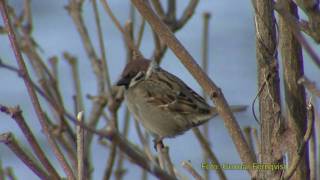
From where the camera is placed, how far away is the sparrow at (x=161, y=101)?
3270 mm

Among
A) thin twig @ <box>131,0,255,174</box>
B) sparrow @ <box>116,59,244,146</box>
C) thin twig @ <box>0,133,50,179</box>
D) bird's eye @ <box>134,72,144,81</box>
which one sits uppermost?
bird's eye @ <box>134,72,144,81</box>

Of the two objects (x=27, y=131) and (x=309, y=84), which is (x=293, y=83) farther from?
(x=27, y=131)

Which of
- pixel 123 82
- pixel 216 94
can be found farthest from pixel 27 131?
pixel 123 82

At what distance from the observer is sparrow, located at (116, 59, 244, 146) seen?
10.7 feet

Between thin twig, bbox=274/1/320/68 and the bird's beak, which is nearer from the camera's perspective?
thin twig, bbox=274/1/320/68

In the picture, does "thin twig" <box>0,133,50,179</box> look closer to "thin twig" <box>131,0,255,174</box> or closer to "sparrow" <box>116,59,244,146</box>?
"thin twig" <box>131,0,255,174</box>

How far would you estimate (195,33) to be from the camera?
19.7ft

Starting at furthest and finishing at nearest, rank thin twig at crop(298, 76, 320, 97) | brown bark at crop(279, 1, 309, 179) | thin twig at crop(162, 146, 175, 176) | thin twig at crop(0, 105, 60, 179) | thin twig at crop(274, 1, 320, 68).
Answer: thin twig at crop(162, 146, 175, 176) < brown bark at crop(279, 1, 309, 179) < thin twig at crop(0, 105, 60, 179) < thin twig at crop(298, 76, 320, 97) < thin twig at crop(274, 1, 320, 68)

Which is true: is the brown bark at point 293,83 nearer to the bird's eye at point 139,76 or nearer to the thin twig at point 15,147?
the thin twig at point 15,147

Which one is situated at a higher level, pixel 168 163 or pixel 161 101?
pixel 161 101

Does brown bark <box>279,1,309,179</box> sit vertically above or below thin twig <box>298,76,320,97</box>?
above

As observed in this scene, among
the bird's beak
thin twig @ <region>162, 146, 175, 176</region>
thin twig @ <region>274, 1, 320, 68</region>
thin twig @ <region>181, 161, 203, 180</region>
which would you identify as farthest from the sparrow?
thin twig @ <region>274, 1, 320, 68</region>

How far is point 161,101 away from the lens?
3.45 m

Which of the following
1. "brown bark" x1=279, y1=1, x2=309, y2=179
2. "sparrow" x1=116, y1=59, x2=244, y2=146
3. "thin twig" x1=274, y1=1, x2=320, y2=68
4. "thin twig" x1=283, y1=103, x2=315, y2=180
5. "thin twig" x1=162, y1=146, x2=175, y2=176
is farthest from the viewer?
"sparrow" x1=116, y1=59, x2=244, y2=146
